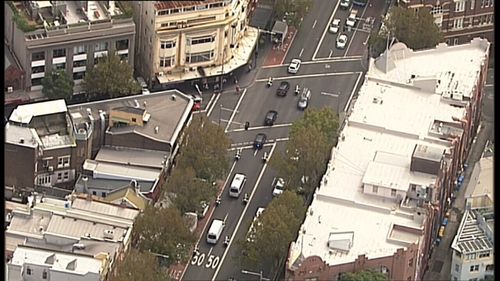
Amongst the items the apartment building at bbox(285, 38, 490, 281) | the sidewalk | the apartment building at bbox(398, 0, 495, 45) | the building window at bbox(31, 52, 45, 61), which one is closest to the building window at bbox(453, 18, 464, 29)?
the apartment building at bbox(398, 0, 495, 45)

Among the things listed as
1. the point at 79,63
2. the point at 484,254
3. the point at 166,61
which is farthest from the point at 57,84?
the point at 484,254

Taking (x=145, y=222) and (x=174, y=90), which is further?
(x=174, y=90)

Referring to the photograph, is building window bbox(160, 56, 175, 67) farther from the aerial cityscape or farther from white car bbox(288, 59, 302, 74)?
white car bbox(288, 59, 302, 74)

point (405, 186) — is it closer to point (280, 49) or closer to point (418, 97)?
point (418, 97)

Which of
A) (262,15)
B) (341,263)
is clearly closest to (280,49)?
(262,15)

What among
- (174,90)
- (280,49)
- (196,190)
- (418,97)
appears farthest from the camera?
(280,49)

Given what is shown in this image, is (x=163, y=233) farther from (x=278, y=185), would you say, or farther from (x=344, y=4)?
(x=344, y=4)

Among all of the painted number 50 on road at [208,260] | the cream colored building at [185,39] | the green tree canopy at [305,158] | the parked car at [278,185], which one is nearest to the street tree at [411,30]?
the cream colored building at [185,39]
